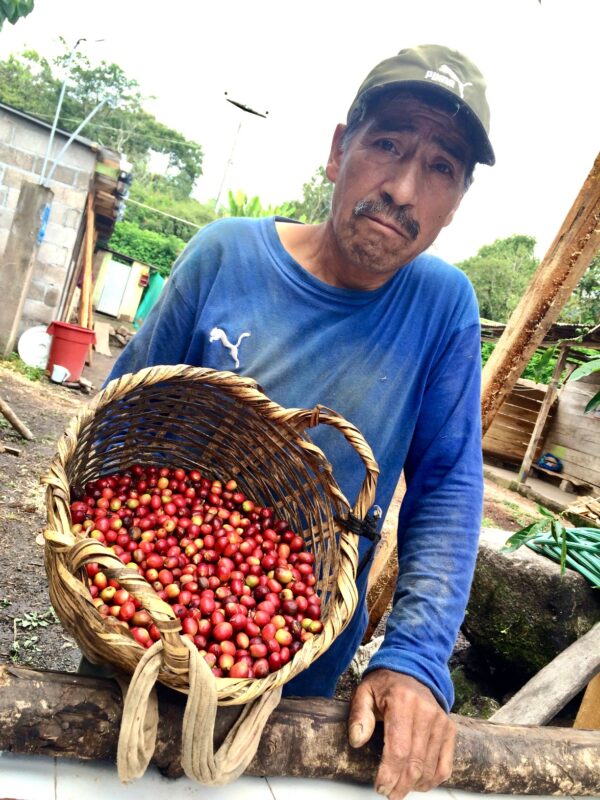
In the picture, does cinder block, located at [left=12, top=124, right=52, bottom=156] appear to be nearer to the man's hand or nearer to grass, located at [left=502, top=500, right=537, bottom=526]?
grass, located at [left=502, top=500, right=537, bottom=526]

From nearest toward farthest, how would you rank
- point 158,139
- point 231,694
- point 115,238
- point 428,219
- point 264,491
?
1. point 231,694
2. point 428,219
3. point 264,491
4. point 115,238
5. point 158,139

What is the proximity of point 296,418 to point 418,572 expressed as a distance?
16.8 inches

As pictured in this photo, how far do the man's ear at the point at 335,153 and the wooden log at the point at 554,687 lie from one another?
1.91 meters

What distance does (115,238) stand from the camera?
98.6ft

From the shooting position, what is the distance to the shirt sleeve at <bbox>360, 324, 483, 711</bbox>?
1.28 metres

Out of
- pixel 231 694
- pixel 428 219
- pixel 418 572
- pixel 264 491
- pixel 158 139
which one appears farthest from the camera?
pixel 158 139

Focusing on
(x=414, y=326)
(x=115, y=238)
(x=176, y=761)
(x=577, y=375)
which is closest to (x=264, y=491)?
(x=414, y=326)

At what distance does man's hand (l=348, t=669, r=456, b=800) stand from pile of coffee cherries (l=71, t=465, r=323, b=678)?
0.58ft

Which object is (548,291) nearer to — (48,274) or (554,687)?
(554,687)

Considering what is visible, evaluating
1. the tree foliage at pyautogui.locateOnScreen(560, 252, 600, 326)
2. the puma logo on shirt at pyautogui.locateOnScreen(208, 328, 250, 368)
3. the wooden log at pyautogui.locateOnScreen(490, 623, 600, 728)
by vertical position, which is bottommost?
the wooden log at pyautogui.locateOnScreen(490, 623, 600, 728)

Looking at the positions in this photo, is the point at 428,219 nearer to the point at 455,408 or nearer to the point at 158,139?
the point at 455,408

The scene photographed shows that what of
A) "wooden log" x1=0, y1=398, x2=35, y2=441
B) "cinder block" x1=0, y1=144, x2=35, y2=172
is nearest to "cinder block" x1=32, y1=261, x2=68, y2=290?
"cinder block" x1=0, y1=144, x2=35, y2=172

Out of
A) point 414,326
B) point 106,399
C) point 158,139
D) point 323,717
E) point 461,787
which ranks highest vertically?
point 158,139

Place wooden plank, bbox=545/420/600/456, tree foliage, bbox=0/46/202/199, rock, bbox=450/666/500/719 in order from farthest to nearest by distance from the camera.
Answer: tree foliage, bbox=0/46/202/199 → wooden plank, bbox=545/420/600/456 → rock, bbox=450/666/500/719
